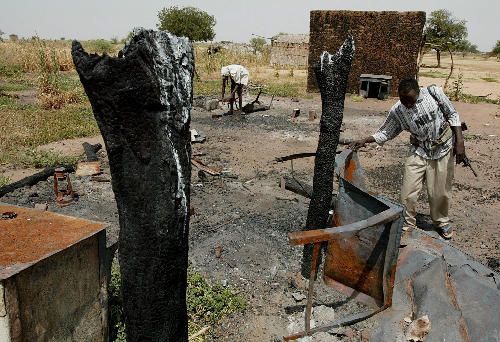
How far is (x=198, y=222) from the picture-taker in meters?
5.99

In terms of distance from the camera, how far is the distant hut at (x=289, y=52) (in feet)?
99.6

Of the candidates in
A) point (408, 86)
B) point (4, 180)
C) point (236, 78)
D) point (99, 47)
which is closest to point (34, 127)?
point (4, 180)

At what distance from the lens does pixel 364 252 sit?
3545 mm

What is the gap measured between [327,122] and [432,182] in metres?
1.94

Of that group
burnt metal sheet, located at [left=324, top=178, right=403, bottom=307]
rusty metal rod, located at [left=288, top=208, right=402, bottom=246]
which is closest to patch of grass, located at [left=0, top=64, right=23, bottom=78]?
burnt metal sheet, located at [left=324, top=178, right=403, bottom=307]

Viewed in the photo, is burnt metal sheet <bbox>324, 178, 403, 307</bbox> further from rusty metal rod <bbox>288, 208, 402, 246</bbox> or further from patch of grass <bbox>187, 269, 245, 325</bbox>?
patch of grass <bbox>187, 269, 245, 325</bbox>

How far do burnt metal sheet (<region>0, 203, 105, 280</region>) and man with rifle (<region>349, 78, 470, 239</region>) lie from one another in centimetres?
290

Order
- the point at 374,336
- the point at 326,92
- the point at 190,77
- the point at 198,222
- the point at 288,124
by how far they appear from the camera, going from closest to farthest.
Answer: the point at 190,77 → the point at 374,336 → the point at 326,92 → the point at 198,222 → the point at 288,124

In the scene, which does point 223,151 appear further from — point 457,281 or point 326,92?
point 457,281

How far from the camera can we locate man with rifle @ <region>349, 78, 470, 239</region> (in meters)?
4.96

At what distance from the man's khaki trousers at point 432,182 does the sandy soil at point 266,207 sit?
2.13 feet

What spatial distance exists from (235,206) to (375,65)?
525 inches

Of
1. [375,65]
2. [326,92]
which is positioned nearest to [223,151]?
[326,92]

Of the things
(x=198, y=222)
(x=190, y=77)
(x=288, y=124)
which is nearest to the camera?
(x=190, y=77)
